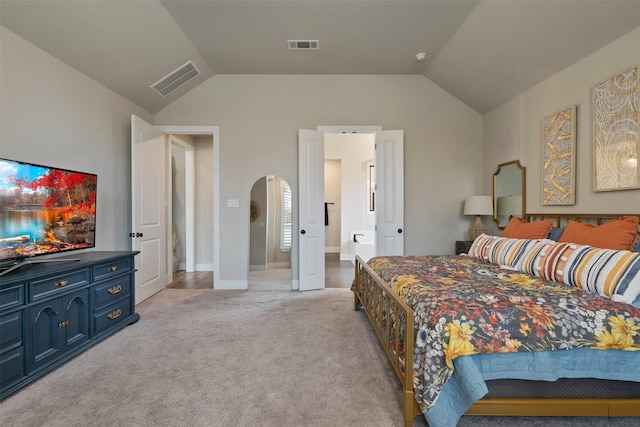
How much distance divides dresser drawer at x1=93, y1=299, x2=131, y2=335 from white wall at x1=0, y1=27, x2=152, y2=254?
0.85 metres

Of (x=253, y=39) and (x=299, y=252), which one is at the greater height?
(x=253, y=39)

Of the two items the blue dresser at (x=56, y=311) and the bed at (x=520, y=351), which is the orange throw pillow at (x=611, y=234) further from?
the blue dresser at (x=56, y=311)

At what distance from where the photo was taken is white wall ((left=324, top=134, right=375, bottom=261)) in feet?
22.0

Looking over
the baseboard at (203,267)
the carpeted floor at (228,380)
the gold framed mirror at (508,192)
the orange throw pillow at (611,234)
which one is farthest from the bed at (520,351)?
the baseboard at (203,267)

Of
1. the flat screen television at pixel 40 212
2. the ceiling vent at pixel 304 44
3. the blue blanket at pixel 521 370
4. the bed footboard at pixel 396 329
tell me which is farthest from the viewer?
the ceiling vent at pixel 304 44

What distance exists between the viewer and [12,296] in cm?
184

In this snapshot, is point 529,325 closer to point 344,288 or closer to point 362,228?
point 344,288

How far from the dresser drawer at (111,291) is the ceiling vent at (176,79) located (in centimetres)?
247

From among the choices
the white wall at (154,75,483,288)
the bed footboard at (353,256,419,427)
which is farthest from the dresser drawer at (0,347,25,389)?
the white wall at (154,75,483,288)

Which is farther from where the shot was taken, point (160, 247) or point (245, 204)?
Result: point (245, 204)

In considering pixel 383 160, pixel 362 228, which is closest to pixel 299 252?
pixel 383 160

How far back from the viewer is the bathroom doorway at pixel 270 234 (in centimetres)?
441

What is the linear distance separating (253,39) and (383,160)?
2.31m

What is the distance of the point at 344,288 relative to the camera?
4320 mm
